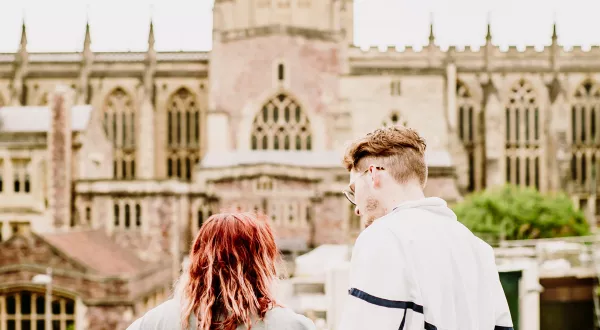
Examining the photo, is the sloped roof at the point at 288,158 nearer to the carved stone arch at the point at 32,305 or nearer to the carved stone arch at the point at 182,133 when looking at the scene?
the carved stone arch at the point at 182,133

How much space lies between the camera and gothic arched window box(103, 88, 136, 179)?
45.1 metres

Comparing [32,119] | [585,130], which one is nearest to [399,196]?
[32,119]

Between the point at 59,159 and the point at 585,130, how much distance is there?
29369 mm

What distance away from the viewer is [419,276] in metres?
2.99

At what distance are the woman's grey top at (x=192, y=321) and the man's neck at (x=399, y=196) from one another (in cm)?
60

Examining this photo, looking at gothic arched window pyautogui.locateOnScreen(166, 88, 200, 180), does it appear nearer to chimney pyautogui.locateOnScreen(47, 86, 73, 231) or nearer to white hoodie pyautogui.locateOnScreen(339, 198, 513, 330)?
chimney pyautogui.locateOnScreen(47, 86, 73, 231)

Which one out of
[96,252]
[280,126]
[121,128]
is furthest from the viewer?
[121,128]

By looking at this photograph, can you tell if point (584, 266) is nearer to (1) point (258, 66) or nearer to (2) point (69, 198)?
(2) point (69, 198)

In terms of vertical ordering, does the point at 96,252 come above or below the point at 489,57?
below

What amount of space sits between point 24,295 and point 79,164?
39.2ft

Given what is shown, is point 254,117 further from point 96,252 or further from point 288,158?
point 96,252

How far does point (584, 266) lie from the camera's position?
50.4ft

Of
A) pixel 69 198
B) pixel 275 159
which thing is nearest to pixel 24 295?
pixel 69 198

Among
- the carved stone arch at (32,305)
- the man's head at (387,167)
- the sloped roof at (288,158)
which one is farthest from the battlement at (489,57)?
the man's head at (387,167)
